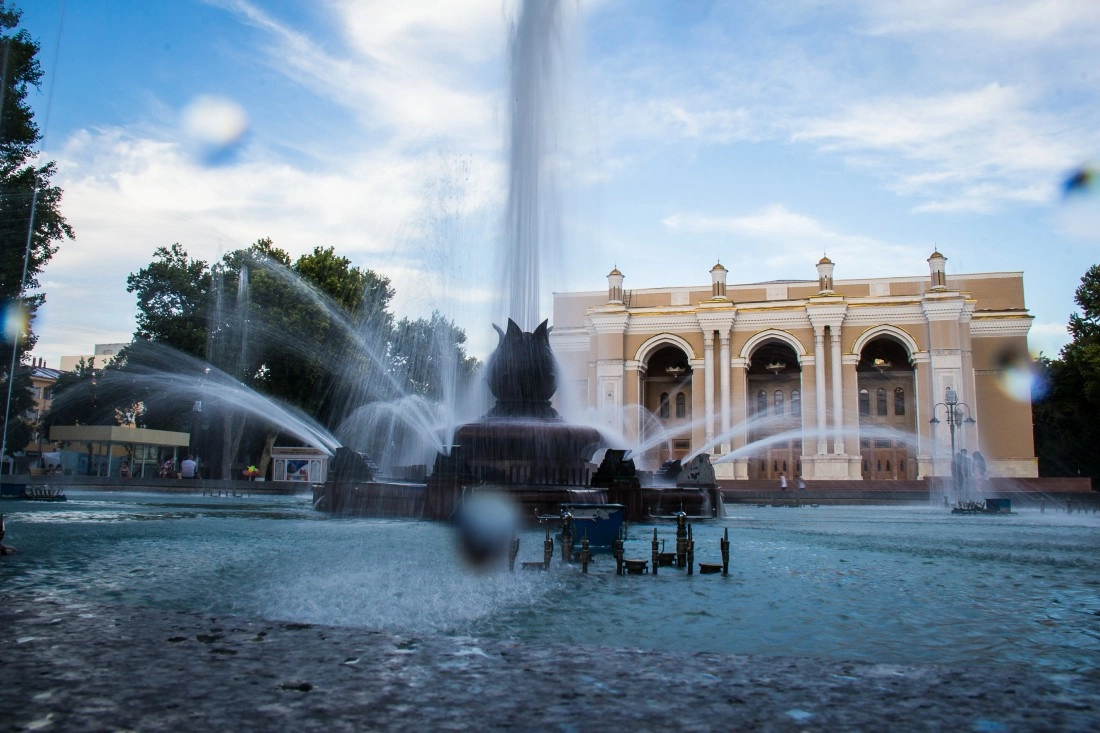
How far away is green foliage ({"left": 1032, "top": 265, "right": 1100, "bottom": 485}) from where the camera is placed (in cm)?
3572

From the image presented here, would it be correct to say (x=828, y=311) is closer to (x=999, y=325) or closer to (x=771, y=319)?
(x=771, y=319)

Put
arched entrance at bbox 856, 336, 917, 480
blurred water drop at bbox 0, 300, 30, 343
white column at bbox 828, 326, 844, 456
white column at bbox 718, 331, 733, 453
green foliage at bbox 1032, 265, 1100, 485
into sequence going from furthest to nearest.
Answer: white column at bbox 718, 331, 733, 453, arched entrance at bbox 856, 336, 917, 480, white column at bbox 828, 326, 844, 456, green foliage at bbox 1032, 265, 1100, 485, blurred water drop at bbox 0, 300, 30, 343

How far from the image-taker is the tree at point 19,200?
18.0m

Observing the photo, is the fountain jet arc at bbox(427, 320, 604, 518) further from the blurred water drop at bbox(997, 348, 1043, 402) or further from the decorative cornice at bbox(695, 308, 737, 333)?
the blurred water drop at bbox(997, 348, 1043, 402)

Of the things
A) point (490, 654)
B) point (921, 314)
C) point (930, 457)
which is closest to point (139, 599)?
point (490, 654)

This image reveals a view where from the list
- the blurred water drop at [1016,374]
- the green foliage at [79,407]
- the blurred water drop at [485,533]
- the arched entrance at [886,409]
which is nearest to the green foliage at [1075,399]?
the blurred water drop at [1016,374]

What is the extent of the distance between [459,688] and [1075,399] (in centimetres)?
4441

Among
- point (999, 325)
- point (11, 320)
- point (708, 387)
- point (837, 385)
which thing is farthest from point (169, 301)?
point (999, 325)

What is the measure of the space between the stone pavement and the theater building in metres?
38.9

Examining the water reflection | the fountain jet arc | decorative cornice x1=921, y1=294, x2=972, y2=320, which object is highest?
decorative cornice x1=921, y1=294, x2=972, y2=320

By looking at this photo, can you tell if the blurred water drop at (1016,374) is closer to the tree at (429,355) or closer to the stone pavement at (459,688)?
the tree at (429,355)

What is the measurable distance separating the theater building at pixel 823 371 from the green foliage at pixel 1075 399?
2.40 metres

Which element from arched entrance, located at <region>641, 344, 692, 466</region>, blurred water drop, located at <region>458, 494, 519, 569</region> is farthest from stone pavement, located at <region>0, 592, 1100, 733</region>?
arched entrance, located at <region>641, 344, 692, 466</region>

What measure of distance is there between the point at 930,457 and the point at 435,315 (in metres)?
32.0
